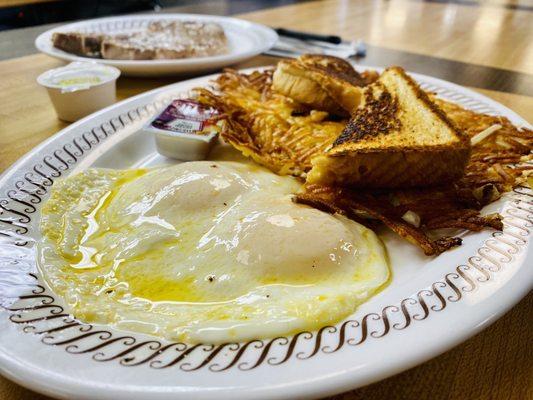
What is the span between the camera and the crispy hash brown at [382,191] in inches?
56.3

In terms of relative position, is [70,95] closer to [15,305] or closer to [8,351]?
[15,305]

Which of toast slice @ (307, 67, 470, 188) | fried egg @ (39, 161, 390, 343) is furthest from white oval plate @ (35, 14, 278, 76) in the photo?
toast slice @ (307, 67, 470, 188)

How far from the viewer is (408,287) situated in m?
1.14

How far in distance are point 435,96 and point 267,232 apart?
1466 mm

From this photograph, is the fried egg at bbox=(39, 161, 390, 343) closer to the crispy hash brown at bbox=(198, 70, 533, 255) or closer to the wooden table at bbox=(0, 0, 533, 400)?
Result: the crispy hash brown at bbox=(198, 70, 533, 255)

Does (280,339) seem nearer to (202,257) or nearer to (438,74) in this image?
(202,257)

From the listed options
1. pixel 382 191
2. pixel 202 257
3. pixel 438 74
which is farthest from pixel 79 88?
pixel 438 74

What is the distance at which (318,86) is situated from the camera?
6.89 ft

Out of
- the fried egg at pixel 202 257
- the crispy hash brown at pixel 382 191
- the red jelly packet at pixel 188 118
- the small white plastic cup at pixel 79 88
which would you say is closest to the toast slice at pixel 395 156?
the crispy hash brown at pixel 382 191

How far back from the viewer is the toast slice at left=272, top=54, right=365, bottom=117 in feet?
6.86

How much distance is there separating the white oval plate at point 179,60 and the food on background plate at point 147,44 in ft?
0.28

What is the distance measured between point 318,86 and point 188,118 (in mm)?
630

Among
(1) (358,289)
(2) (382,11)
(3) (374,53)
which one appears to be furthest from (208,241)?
(2) (382,11)

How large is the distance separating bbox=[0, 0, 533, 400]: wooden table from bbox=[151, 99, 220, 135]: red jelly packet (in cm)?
58
